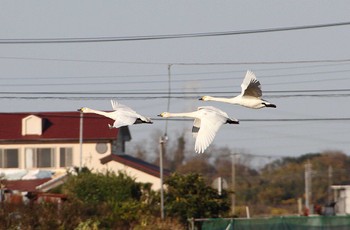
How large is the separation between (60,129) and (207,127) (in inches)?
2023

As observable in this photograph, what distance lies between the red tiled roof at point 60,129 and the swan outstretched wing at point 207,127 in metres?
47.7

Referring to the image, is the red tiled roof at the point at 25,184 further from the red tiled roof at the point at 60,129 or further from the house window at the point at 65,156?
the red tiled roof at the point at 60,129

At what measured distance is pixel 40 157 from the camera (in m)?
74.5

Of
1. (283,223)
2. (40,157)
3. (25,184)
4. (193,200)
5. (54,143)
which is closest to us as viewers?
(283,223)

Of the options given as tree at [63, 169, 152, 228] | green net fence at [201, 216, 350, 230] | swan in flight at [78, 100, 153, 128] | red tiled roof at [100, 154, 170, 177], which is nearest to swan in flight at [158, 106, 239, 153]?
swan in flight at [78, 100, 153, 128]

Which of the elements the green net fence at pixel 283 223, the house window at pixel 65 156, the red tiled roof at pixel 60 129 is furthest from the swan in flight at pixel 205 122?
the house window at pixel 65 156

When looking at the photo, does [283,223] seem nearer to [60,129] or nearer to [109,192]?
[109,192]

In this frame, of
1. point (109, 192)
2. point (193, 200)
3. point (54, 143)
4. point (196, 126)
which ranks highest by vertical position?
point (54, 143)

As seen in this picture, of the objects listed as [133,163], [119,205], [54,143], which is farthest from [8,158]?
[119,205]

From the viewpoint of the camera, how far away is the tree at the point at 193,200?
158ft

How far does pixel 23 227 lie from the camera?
4291 centimetres

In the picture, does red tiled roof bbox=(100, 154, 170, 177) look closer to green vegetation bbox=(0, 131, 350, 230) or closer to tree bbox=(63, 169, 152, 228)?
green vegetation bbox=(0, 131, 350, 230)

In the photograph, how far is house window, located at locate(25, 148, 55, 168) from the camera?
7425 centimetres

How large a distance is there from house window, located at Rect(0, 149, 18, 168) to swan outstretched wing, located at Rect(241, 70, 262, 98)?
50.3 metres
